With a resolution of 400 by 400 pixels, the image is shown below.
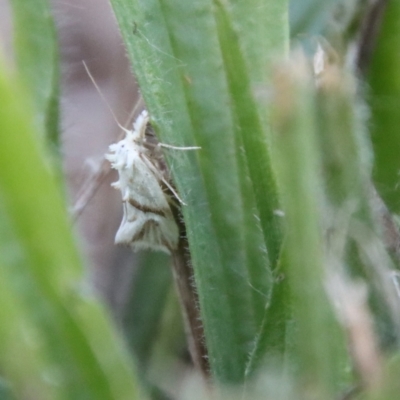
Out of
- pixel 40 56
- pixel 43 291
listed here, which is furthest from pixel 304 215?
pixel 40 56

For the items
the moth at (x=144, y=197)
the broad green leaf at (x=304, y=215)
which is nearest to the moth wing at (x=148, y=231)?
the moth at (x=144, y=197)

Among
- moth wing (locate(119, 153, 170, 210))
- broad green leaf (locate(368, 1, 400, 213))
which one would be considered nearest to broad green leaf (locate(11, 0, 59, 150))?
moth wing (locate(119, 153, 170, 210))

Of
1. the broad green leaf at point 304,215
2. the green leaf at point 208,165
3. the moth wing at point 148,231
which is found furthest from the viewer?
the moth wing at point 148,231

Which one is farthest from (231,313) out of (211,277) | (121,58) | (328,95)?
(121,58)

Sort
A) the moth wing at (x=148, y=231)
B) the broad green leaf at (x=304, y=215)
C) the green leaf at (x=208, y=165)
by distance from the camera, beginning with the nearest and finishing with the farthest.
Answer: the broad green leaf at (x=304, y=215) → the green leaf at (x=208, y=165) → the moth wing at (x=148, y=231)

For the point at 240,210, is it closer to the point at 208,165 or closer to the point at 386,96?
the point at 208,165

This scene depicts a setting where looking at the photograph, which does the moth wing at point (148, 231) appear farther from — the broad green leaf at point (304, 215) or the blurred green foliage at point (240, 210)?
the broad green leaf at point (304, 215)

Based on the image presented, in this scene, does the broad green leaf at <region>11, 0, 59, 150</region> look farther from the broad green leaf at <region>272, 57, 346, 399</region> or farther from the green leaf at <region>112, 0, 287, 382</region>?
the broad green leaf at <region>272, 57, 346, 399</region>

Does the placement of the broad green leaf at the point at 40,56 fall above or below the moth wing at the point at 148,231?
above
